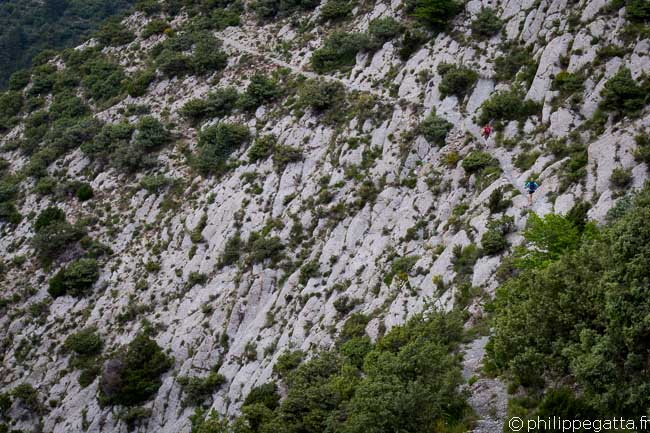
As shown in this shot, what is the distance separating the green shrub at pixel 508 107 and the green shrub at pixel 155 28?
46.9 meters

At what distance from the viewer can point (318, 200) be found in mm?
43594

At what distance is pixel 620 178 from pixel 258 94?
112 feet

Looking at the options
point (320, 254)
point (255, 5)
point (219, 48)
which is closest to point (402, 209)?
point (320, 254)

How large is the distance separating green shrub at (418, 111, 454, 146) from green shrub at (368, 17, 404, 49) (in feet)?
41.9

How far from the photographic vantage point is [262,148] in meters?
49.3

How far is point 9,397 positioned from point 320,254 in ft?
81.3

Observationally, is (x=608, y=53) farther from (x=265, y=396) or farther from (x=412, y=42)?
(x=265, y=396)

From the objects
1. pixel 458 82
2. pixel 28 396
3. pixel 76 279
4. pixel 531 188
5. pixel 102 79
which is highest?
pixel 458 82

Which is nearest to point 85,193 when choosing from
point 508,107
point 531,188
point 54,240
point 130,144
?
point 54,240

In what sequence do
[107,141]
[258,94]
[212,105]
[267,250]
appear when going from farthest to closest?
[107,141], [212,105], [258,94], [267,250]

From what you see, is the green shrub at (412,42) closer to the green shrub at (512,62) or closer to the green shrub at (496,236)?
the green shrub at (512,62)

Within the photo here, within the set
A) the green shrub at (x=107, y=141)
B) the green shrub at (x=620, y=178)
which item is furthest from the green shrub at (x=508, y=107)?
the green shrub at (x=107, y=141)

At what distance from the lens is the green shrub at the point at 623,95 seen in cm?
3350

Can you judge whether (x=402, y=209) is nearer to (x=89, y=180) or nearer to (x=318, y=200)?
(x=318, y=200)
